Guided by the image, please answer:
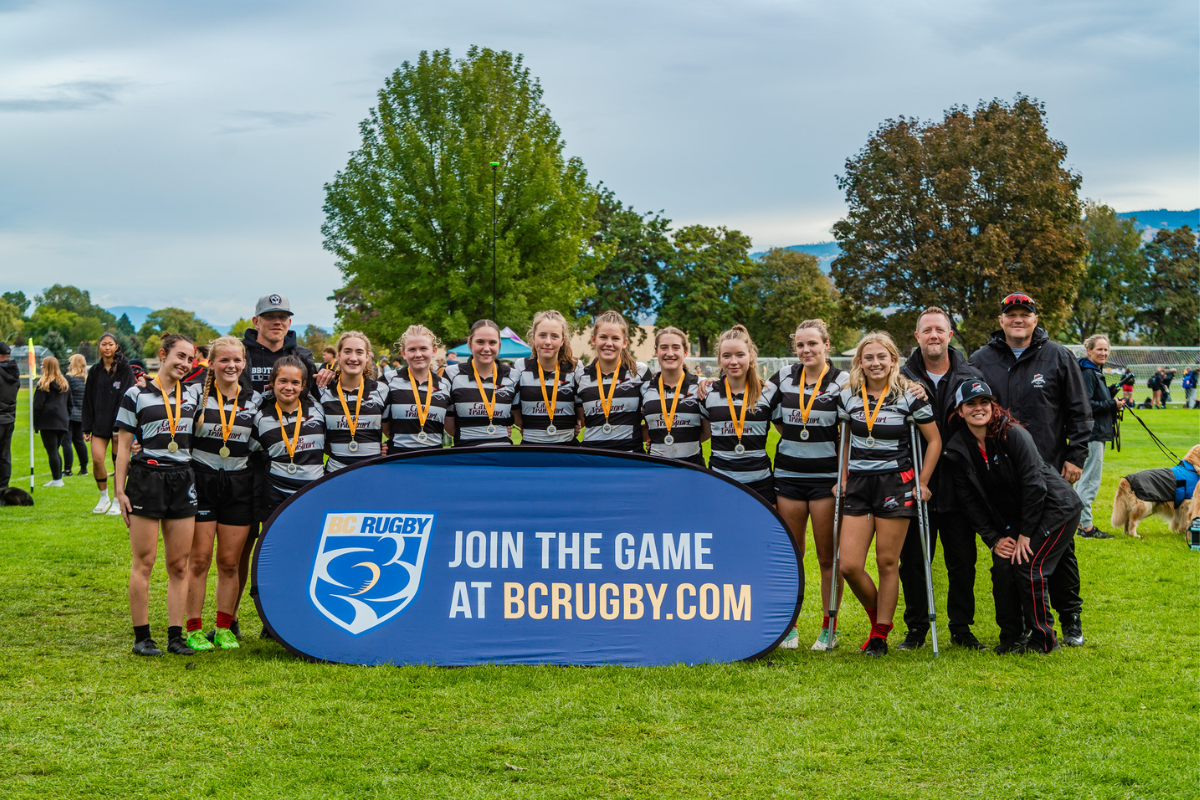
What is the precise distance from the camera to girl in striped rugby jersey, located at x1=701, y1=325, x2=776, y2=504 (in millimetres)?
5527

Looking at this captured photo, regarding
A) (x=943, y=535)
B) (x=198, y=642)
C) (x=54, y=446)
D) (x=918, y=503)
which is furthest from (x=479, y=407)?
(x=54, y=446)

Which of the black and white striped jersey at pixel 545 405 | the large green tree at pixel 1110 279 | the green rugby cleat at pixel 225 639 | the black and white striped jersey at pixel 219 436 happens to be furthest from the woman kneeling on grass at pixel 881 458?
the large green tree at pixel 1110 279

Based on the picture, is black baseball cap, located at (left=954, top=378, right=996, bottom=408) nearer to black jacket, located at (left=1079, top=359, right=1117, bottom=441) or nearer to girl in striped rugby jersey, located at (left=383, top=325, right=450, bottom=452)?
girl in striped rugby jersey, located at (left=383, top=325, right=450, bottom=452)

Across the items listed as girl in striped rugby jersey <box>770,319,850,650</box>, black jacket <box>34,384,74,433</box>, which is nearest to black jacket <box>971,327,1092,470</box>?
girl in striped rugby jersey <box>770,319,850,650</box>

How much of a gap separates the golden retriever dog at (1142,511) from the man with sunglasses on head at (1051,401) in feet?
12.8

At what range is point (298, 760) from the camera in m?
3.93

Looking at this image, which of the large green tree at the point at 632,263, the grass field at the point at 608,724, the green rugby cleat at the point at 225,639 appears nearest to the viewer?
the grass field at the point at 608,724

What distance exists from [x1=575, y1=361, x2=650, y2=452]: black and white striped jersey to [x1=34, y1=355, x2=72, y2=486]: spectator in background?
29.7 ft

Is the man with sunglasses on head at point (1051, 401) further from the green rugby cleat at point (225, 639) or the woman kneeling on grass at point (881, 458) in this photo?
the green rugby cleat at point (225, 639)

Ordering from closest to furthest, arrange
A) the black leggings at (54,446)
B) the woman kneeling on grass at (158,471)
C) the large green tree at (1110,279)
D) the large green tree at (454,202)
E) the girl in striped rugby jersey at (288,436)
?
the woman kneeling on grass at (158,471), the girl in striped rugby jersey at (288,436), the black leggings at (54,446), the large green tree at (454,202), the large green tree at (1110,279)

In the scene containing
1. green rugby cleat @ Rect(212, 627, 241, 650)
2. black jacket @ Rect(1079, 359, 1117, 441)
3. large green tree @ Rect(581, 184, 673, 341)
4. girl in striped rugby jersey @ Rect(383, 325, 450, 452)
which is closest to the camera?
green rugby cleat @ Rect(212, 627, 241, 650)

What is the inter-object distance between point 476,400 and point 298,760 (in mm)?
2460

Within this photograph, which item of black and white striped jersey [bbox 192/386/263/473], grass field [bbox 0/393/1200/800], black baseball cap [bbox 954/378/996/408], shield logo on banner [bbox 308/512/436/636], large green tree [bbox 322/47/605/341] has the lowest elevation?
grass field [bbox 0/393/1200/800]

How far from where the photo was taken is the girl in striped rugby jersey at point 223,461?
5.45 metres
